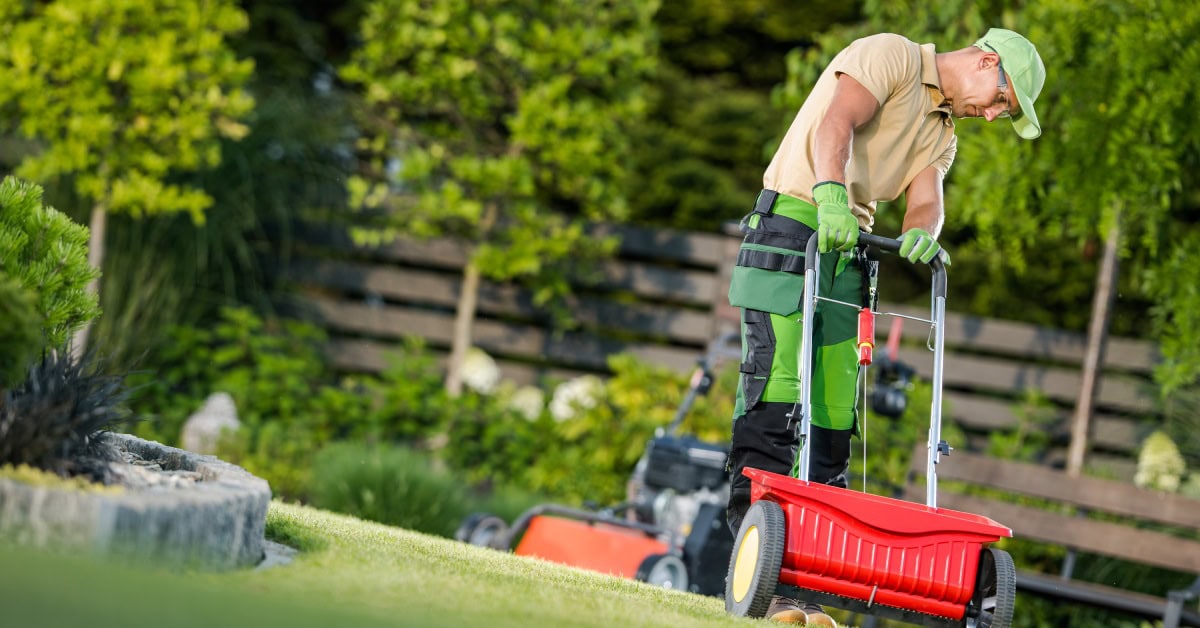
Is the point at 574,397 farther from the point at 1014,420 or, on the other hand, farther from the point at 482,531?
the point at 1014,420

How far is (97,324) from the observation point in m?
7.77

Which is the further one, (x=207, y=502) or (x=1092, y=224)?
(x=1092, y=224)

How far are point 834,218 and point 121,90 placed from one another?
5235 millimetres

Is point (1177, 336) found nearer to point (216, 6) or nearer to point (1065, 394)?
point (1065, 394)

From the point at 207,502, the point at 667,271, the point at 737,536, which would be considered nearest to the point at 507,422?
the point at 667,271

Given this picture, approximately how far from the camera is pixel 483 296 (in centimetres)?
924

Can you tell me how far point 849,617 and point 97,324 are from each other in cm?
429

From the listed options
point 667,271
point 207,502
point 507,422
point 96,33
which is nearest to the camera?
point 207,502

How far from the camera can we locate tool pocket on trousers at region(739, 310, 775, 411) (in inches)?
154

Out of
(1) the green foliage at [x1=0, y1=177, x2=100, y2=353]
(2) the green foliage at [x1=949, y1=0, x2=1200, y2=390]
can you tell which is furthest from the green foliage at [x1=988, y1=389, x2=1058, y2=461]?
(1) the green foliage at [x1=0, y1=177, x2=100, y2=353]

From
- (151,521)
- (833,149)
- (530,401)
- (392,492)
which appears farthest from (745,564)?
(530,401)

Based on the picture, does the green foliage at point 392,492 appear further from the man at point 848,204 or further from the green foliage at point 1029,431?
the green foliage at point 1029,431

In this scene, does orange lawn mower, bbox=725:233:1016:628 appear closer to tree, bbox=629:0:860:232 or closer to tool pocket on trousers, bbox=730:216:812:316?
tool pocket on trousers, bbox=730:216:812:316

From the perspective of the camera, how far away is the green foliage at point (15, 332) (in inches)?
112
